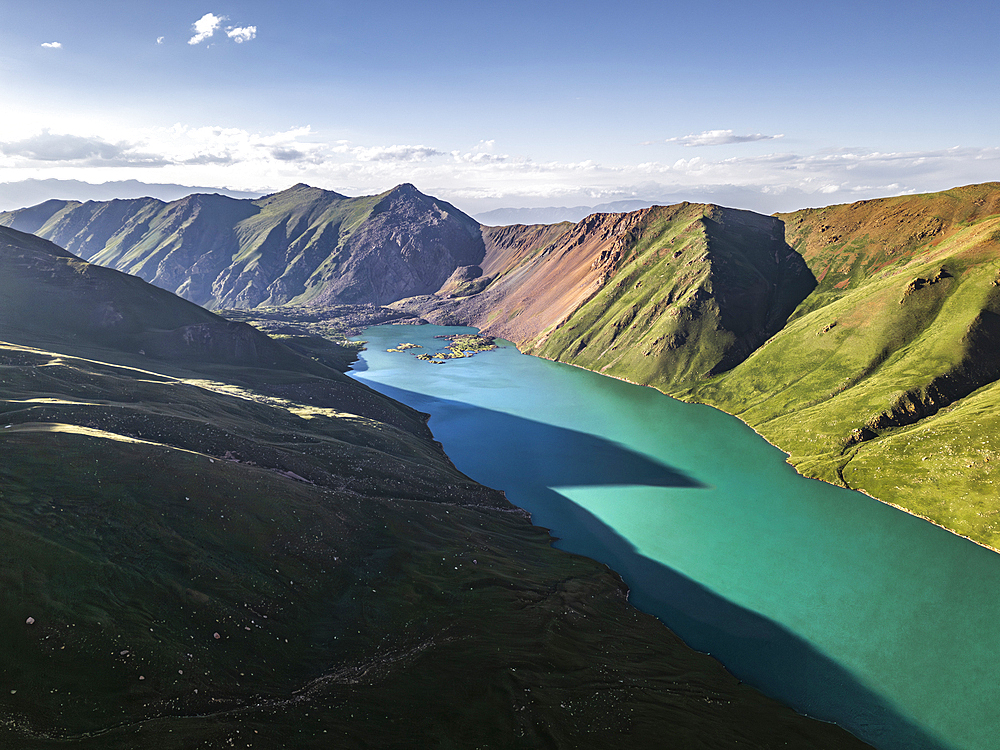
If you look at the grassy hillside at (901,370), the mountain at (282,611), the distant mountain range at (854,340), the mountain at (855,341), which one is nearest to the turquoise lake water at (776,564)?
the grassy hillside at (901,370)

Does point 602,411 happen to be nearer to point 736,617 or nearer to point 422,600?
point 736,617

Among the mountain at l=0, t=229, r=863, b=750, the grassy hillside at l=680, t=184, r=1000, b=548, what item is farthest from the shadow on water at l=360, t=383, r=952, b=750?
the grassy hillside at l=680, t=184, r=1000, b=548

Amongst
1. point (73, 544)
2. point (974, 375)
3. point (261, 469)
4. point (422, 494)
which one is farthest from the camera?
point (974, 375)

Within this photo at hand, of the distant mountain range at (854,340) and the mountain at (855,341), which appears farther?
the distant mountain range at (854,340)

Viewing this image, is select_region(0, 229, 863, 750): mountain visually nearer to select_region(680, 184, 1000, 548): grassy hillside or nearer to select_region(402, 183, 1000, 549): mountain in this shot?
select_region(680, 184, 1000, 548): grassy hillside

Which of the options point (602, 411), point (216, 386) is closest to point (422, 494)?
point (216, 386)

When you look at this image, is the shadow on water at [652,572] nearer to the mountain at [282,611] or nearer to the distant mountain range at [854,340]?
the mountain at [282,611]

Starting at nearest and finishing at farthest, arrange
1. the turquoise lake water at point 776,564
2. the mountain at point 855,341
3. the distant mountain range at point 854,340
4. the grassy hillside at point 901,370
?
1. the turquoise lake water at point 776,564
2. the grassy hillside at point 901,370
3. the mountain at point 855,341
4. the distant mountain range at point 854,340
